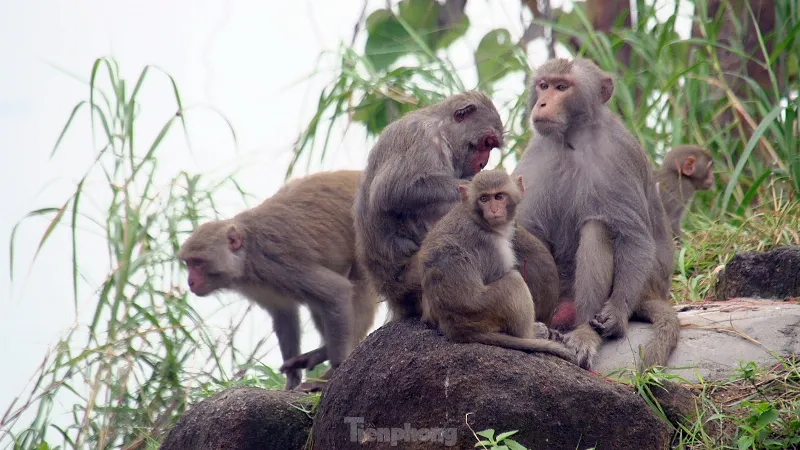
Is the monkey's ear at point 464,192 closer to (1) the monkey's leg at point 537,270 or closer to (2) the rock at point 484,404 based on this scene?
(1) the monkey's leg at point 537,270

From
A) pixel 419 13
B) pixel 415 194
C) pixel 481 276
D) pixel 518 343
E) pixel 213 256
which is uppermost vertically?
pixel 419 13

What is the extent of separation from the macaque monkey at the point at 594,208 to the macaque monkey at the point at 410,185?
335mm

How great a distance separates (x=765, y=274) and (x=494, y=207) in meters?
2.17

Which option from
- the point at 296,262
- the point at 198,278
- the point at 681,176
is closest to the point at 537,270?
the point at 296,262

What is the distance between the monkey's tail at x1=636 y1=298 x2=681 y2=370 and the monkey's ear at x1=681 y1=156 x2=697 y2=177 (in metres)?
2.67

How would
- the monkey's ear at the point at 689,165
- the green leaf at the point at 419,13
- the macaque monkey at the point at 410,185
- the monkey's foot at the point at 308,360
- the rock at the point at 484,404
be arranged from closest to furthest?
the rock at the point at 484,404
the macaque monkey at the point at 410,185
the monkey's foot at the point at 308,360
the monkey's ear at the point at 689,165
the green leaf at the point at 419,13

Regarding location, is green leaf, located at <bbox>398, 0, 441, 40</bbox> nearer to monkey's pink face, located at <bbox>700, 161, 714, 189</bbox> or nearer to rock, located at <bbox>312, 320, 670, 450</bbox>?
monkey's pink face, located at <bbox>700, 161, 714, 189</bbox>

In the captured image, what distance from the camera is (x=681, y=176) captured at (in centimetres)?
750

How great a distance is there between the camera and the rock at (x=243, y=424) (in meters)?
4.52

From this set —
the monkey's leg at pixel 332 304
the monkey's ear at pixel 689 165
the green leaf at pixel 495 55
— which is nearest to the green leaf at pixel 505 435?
the monkey's leg at pixel 332 304

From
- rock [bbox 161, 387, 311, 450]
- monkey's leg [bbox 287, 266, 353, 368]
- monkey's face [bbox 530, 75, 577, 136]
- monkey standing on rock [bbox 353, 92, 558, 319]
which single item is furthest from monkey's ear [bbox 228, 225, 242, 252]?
monkey's face [bbox 530, 75, 577, 136]

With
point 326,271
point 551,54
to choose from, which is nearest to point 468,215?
point 326,271

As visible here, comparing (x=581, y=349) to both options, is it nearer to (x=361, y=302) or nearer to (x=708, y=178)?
(x=361, y=302)

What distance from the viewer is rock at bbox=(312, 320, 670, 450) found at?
12.9ft
